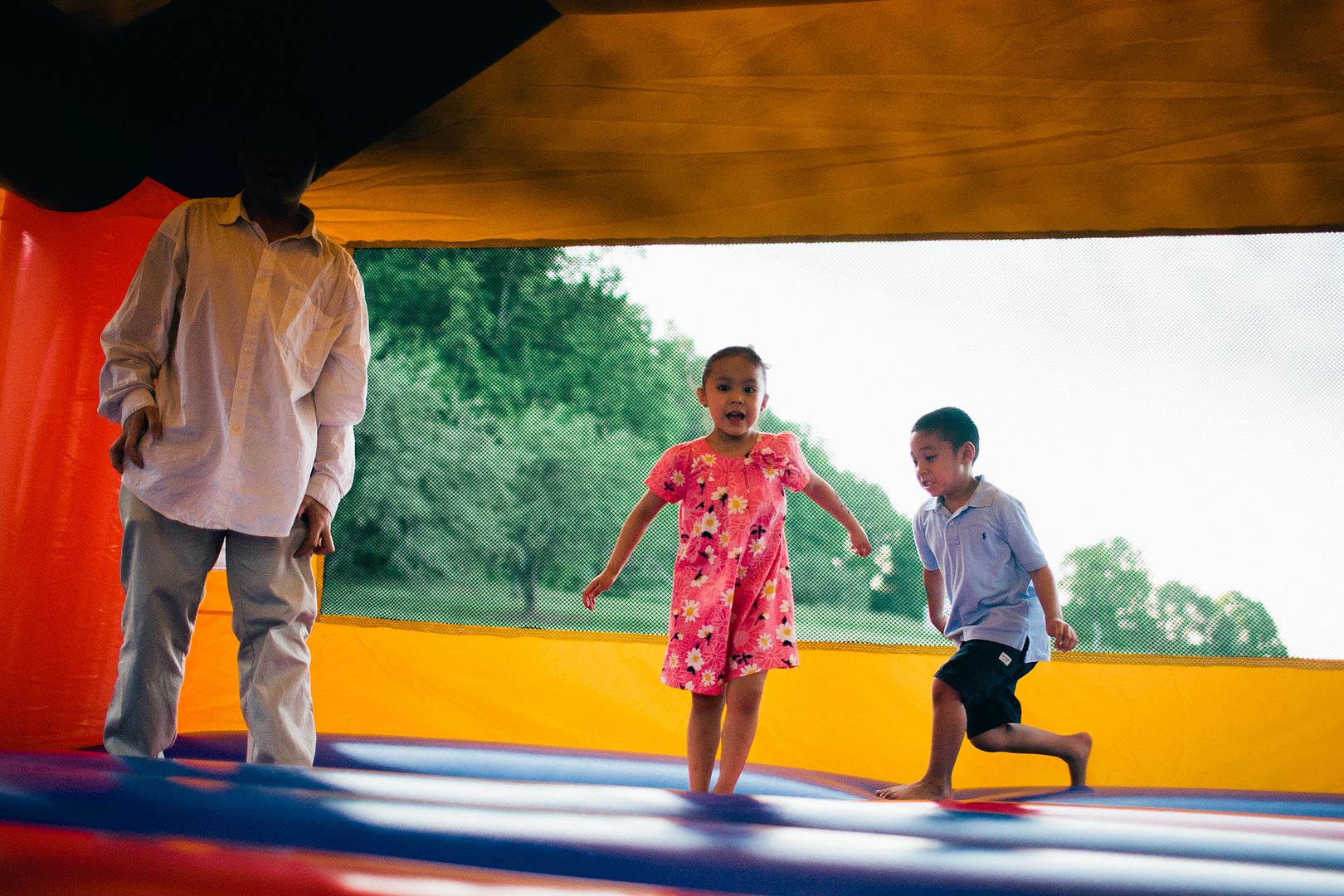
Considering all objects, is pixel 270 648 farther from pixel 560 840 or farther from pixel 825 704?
pixel 825 704

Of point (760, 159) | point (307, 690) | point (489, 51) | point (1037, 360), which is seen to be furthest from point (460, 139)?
point (1037, 360)

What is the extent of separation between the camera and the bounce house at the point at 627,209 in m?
1.66

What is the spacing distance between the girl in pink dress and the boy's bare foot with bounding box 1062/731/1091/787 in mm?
586

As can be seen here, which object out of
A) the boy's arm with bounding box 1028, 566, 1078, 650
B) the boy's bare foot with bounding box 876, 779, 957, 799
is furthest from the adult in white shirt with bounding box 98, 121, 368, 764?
the boy's arm with bounding box 1028, 566, 1078, 650

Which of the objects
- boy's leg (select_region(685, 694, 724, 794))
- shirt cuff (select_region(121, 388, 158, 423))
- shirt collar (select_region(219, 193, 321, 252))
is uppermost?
shirt collar (select_region(219, 193, 321, 252))

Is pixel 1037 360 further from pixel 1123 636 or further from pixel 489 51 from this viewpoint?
pixel 489 51

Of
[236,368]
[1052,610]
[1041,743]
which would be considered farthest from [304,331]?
[1041,743]

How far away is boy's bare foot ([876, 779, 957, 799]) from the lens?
1.87m

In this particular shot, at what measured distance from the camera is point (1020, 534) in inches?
79.4

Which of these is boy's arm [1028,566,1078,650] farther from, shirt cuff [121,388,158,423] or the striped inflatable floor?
shirt cuff [121,388,158,423]

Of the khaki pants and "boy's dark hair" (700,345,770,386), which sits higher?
"boy's dark hair" (700,345,770,386)

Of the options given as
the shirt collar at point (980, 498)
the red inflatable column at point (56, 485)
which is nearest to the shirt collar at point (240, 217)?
the red inflatable column at point (56, 485)

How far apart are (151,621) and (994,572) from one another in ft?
4.93

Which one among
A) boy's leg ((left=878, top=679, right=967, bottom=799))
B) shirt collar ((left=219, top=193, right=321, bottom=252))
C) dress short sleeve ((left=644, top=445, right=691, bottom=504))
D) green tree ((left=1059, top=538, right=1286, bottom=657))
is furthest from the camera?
green tree ((left=1059, top=538, right=1286, bottom=657))
